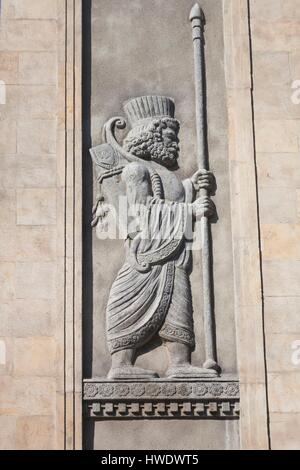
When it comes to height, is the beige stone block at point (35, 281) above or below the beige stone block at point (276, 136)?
below

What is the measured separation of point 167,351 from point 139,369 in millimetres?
411

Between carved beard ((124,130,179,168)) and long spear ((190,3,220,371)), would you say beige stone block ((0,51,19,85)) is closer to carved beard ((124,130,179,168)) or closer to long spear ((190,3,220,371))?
carved beard ((124,130,179,168))

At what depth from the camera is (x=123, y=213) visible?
14320 mm

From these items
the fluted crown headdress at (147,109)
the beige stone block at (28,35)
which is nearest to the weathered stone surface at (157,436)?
the fluted crown headdress at (147,109)

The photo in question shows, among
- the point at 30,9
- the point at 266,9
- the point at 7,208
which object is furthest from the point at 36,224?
the point at 266,9

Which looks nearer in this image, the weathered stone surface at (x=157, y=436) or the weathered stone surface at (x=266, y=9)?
the weathered stone surface at (x=157, y=436)

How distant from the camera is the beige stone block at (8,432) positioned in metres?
13.3

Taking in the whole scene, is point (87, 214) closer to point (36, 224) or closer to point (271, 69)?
point (36, 224)

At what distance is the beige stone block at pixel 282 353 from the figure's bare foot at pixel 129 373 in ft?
4.46

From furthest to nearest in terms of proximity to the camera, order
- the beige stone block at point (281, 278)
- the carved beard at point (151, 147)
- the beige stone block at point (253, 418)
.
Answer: the carved beard at point (151, 147), the beige stone block at point (281, 278), the beige stone block at point (253, 418)

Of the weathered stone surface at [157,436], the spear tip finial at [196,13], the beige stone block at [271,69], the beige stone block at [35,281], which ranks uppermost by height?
the spear tip finial at [196,13]

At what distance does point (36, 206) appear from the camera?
1418cm

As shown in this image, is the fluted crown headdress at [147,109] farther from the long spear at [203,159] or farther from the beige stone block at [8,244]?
the beige stone block at [8,244]
